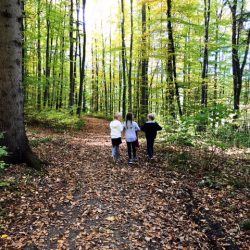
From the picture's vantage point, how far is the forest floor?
4.88 metres

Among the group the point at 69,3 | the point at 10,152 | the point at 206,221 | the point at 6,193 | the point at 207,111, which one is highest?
the point at 69,3

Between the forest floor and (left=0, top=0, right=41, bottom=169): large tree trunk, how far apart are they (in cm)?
64

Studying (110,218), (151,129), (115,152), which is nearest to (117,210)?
(110,218)

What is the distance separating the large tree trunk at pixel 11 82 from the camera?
721cm

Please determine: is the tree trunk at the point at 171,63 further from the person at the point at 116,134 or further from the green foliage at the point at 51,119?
the green foliage at the point at 51,119

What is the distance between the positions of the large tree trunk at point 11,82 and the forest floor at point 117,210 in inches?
25.3

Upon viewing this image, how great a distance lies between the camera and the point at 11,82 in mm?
7375

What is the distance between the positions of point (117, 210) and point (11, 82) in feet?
14.0

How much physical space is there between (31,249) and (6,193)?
208 cm

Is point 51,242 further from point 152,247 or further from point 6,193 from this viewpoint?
point 6,193

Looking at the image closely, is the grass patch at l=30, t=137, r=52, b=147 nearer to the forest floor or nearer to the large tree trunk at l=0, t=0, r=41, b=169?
the forest floor

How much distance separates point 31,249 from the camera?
449cm

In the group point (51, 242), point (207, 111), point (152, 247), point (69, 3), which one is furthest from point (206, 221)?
point (69, 3)

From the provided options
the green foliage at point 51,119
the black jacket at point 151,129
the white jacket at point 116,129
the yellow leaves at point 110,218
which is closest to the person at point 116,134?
the white jacket at point 116,129
